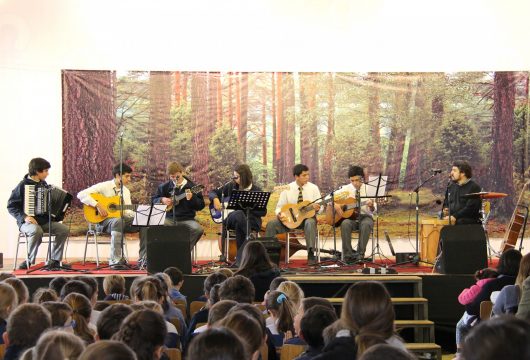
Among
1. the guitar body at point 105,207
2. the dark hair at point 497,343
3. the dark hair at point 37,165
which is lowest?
the dark hair at point 497,343

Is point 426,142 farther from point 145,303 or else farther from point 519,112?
point 145,303

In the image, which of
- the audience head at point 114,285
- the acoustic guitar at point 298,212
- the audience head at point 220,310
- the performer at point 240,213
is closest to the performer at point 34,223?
the performer at point 240,213

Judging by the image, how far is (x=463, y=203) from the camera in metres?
11.1

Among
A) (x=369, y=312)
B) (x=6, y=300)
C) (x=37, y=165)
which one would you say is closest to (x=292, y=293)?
(x=6, y=300)

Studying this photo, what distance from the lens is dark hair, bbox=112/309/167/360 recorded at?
3688 millimetres

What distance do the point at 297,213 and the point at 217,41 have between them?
139 inches

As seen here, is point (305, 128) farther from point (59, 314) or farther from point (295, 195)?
point (59, 314)

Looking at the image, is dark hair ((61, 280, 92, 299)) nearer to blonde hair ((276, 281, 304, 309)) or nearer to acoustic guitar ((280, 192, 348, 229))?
blonde hair ((276, 281, 304, 309))

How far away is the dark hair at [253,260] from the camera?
813cm

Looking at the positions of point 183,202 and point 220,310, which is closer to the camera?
point 220,310

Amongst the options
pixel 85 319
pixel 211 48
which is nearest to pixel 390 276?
pixel 85 319

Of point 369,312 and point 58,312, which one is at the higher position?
point 369,312

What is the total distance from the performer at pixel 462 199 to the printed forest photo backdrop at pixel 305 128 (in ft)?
7.50

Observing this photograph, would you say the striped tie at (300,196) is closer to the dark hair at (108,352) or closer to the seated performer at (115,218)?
the seated performer at (115,218)
